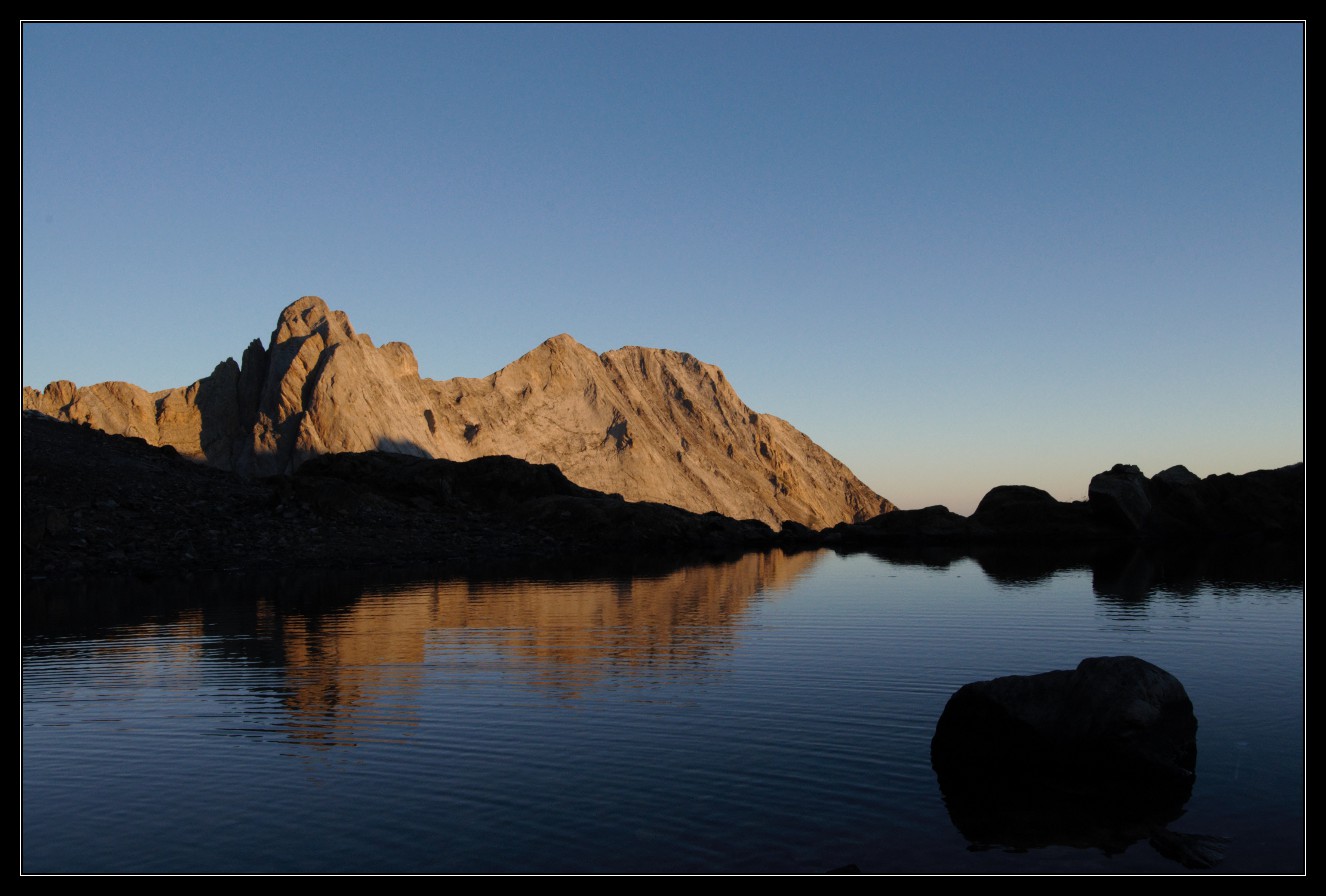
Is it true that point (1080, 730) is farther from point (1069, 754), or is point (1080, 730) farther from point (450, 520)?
point (450, 520)

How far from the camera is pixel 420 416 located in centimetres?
14288

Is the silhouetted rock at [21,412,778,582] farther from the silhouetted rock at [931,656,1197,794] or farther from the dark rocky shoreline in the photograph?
the silhouetted rock at [931,656,1197,794]

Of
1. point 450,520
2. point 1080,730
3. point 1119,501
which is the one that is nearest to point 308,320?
point 450,520

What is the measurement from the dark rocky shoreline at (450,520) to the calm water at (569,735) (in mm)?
17879

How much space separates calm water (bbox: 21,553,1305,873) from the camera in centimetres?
1292

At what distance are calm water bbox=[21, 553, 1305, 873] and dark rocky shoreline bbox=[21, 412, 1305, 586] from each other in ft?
58.7

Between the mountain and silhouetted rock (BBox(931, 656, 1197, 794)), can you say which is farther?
the mountain


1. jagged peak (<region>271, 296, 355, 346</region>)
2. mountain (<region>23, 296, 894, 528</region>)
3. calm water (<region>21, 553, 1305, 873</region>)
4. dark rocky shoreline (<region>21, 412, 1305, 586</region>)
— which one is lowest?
calm water (<region>21, 553, 1305, 873</region>)

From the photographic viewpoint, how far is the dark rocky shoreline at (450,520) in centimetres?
5581

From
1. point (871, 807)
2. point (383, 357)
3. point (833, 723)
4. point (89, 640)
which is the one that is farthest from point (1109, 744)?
point (383, 357)

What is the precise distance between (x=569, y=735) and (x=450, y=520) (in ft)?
201

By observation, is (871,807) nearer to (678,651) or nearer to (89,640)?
(678,651)

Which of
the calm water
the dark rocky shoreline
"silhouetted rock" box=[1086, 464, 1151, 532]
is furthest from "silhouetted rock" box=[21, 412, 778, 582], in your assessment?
"silhouetted rock" box=[1086, 464, 1151, 532]

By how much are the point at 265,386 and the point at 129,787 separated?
4964 inches
